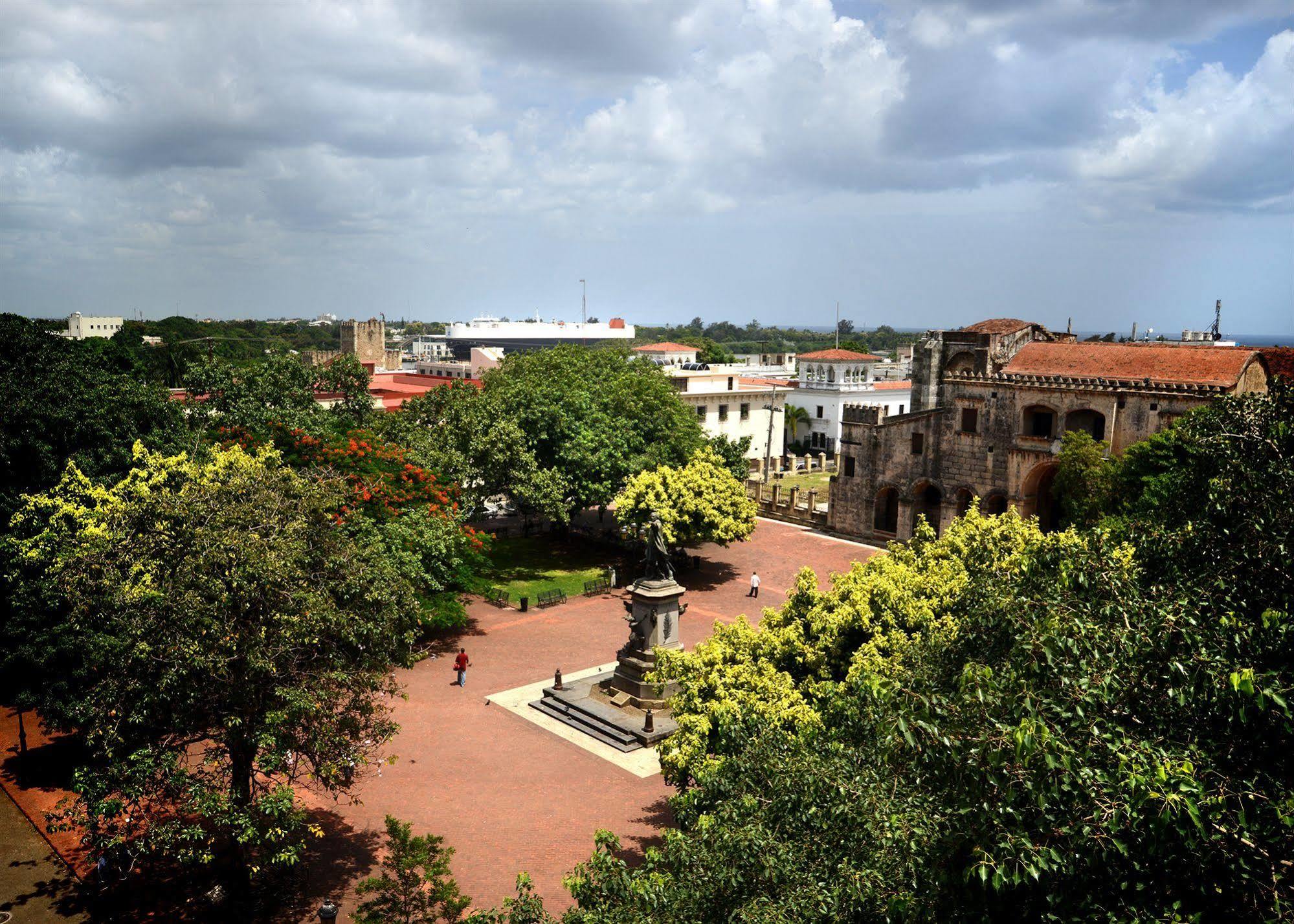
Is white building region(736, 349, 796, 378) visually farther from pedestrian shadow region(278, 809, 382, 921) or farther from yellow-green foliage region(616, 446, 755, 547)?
pedestrian shadow region(278, 809, 382, 921)

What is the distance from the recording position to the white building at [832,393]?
67.5 m

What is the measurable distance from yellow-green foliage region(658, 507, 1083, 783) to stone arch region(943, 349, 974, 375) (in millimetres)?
25744

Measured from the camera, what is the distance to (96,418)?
1939cm

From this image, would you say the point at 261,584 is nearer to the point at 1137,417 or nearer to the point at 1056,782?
the point at 1056,782

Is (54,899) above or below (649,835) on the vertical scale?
below

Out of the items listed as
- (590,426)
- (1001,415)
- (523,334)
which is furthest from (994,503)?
(523,334)

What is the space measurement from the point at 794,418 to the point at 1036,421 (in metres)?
30.0

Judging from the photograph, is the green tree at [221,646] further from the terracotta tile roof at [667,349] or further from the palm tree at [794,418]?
the terracotta tile roof at [667,349]

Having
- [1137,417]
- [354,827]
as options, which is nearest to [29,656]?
[354,827]

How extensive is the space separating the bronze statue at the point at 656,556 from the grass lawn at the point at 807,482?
28537mm

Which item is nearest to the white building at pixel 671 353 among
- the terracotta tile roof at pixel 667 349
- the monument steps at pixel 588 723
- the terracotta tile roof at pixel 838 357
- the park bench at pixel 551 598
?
the terracotta tile roof at pixel 667 349

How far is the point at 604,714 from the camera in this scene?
22.1 metres

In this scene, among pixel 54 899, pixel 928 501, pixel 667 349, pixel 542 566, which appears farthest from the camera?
pixel 667 349

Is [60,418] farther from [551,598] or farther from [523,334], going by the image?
[523,334]
